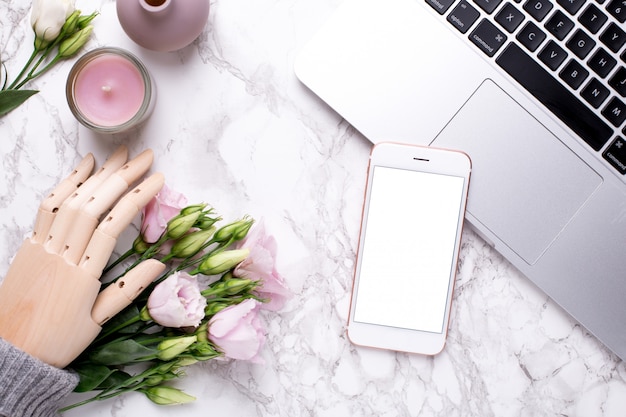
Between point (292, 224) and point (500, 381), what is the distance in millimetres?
293

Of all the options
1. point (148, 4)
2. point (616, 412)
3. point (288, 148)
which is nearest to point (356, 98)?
point (288, 148)

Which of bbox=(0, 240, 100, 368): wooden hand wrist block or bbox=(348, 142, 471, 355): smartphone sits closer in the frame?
bbox=(0, 240, 100, 368): wooden hand wrist block

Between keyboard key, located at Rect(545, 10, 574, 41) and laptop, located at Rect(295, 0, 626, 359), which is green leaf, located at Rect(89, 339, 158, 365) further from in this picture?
keyboard key, located at Rect(545, 10, 574, 41)

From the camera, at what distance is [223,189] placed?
2.39 feet

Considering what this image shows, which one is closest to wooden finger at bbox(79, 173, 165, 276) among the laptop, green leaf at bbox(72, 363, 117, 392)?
green leaf at bbox(72, 363, 117, 392)

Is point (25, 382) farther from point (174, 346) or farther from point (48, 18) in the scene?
point (48, 18)

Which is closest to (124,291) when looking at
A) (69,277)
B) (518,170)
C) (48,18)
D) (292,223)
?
(69,277)

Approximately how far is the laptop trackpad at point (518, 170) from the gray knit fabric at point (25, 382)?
0.45 m

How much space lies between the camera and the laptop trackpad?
0.68m

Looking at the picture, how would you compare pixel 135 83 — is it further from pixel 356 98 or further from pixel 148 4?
pixel 356 98

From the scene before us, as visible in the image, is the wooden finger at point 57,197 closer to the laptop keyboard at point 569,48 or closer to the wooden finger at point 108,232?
the wooden finger at point 108,232

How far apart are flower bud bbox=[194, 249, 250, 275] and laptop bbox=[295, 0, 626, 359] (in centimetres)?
18

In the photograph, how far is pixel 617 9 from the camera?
0.65 metres

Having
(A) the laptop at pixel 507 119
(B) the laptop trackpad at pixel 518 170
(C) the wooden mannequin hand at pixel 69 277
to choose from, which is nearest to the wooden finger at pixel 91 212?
(C) the wooden mannequin hand at pixel 69 277
